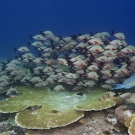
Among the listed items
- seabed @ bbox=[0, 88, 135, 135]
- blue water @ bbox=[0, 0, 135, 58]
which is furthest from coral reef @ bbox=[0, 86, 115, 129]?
blue water @ bbox=[0, 0, 135, 58]

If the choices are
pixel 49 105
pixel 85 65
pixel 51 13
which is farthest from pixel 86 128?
pixel 51 13

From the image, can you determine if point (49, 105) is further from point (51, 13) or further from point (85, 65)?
point (51, 13)

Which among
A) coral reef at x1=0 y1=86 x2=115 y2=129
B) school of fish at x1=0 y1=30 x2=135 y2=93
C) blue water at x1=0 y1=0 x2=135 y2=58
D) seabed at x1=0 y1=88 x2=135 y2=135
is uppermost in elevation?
blue water at x1=0 y1=0 x2=135 y2=58

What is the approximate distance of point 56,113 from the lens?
22.4 ft

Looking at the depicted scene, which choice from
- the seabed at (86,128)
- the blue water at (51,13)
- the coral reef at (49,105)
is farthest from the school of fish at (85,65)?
the blue water at (51,13)

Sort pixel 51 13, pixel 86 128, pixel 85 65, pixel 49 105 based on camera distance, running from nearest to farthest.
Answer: pixel 86 128
pixel 49 105
pixel 85 65
pixel 51 13

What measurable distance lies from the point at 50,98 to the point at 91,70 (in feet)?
6.31

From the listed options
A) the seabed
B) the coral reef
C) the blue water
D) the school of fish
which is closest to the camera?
the seabed

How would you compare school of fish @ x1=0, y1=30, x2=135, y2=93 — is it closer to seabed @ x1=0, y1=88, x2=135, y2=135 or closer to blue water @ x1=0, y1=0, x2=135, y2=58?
seabed @ x1=0, y1=88, x2=135, y2=135

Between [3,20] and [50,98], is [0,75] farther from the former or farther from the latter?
[3,20]

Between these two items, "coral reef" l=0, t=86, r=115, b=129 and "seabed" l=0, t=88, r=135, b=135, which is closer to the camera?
"seabed" l=0, t=88, r=135, b=135

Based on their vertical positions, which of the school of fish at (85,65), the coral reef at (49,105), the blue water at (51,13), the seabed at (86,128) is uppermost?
the blue water at (51,13)

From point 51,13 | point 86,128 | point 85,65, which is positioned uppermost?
point 51,13

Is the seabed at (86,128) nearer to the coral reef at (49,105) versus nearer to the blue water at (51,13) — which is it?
the coral reef at (49,105)
